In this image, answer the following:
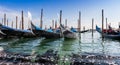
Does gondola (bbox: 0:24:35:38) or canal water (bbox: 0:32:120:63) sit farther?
gondola (bbox: 0:24:35:38)

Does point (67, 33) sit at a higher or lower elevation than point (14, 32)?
lower

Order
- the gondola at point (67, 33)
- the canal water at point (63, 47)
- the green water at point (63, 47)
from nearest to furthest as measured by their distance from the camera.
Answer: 1. the canal water at point (63, 47)
2. the green water at point (63, 47)
3. the gondola at point (67, 33)

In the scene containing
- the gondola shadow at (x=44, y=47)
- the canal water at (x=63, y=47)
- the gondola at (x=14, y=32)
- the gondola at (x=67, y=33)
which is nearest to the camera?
the canal water at (x=63, y=47)

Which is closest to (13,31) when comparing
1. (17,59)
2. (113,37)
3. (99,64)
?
(113,37)

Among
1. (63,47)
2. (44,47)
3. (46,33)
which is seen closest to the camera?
(44,47)

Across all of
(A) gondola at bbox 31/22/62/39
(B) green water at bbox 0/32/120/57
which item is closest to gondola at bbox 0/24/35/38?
(A) gondola at bbox 31/22/62/39

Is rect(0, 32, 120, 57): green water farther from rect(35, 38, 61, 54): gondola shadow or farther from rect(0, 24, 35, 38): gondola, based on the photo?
rect(0, 24, 35, 38): gondola

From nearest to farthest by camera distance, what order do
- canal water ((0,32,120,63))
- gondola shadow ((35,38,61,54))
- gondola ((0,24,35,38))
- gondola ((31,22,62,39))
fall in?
canal water ((0,32,120,63)) → gondola shadow ((35,38,61,54)) → gondola ((0,24,35,38)) → gondola ((31,22,62,39))

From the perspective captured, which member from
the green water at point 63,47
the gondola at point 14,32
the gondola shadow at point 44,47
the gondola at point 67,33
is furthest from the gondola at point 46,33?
the gondola shadow at point 44,47

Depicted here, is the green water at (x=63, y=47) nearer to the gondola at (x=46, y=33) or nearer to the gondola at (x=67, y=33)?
the gondola at (x=46, y=33)

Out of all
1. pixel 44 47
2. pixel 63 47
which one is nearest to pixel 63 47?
pixel 63 47

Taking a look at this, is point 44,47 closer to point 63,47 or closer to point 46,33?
point 63,47

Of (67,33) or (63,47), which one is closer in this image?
(63,47)

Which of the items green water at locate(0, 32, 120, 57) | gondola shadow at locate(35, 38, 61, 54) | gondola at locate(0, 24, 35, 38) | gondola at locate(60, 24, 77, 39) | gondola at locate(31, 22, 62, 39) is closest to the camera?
green water at locate(0, 32, 120, 57)
